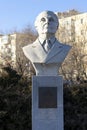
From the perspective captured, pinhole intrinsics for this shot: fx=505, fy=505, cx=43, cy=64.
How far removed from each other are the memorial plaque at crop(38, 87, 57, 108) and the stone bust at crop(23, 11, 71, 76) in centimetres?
44

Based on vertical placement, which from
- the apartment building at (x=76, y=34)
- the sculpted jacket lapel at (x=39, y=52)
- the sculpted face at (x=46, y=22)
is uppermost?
the apartment building at (x=76, y=34)

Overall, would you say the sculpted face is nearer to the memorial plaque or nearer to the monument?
the monument

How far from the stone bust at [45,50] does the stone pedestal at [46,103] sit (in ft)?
0.93

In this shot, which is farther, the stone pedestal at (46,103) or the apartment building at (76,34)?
the apartment building at (76,34)

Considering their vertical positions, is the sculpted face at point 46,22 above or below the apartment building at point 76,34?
below

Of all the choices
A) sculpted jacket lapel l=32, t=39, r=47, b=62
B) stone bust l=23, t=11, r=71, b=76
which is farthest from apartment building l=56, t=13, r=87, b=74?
sculpted jacket lapel l=32, t=39, r=47, b=62

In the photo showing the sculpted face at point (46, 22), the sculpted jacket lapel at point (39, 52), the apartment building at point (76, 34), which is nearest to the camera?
the sculpted jacket lapel at point (39, 52)

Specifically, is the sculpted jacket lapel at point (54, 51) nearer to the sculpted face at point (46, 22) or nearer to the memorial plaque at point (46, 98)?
the sculpted face at point (46, 22)

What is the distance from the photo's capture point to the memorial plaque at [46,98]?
1285 centimetres

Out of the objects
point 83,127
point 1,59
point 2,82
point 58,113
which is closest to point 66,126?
point 83,127

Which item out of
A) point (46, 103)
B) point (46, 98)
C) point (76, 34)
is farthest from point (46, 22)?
point (76, 34)

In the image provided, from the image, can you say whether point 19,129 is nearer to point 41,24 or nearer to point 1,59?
point 41,24

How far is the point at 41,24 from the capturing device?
12977mm

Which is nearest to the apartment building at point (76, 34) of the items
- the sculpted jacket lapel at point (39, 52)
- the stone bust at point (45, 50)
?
the stone bust at point (45, 50)
